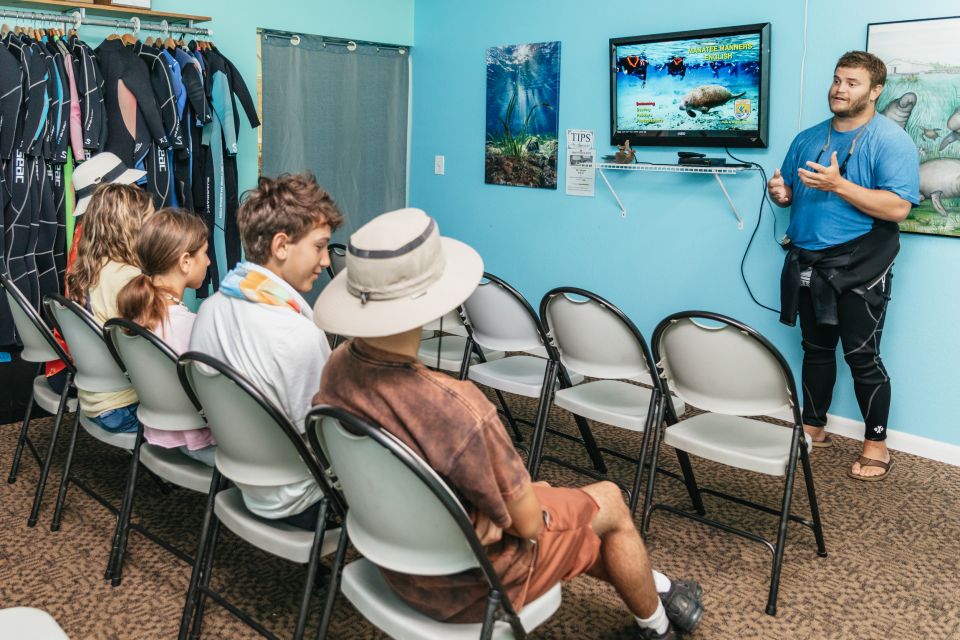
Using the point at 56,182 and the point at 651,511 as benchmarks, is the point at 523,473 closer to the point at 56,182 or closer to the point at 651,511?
the point at 651,511

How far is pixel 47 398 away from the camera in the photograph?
10.0 feet

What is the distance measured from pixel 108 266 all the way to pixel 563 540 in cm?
180

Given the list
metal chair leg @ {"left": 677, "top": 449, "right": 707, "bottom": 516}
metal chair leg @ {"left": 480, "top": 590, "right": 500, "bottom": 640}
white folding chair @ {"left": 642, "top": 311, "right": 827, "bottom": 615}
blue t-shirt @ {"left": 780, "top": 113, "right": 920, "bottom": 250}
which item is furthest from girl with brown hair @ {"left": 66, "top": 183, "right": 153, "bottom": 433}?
blue t-shirt @ {"left": 780, "top": 113, "right": 920, "bottom": 250}

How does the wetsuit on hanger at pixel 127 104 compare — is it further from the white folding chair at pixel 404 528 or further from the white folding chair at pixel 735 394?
the white folding chair at pixel 404 528

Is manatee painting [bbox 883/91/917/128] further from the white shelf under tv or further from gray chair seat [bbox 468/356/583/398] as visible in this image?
gray chair seat [bbox 468/356/583/398]

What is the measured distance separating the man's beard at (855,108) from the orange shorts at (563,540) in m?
2.23

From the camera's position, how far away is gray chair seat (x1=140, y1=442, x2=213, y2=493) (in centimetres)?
229

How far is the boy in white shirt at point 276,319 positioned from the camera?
200cm

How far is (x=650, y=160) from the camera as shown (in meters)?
4.59

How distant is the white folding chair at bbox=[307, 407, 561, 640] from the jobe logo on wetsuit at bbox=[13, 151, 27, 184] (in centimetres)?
289

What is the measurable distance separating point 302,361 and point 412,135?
4140mm

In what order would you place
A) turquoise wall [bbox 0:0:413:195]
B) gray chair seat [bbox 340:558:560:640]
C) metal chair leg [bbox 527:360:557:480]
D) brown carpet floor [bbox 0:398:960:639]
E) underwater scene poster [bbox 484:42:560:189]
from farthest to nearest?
1. underwater scene poster [bbox 484:42:560:189]
2. turquoise wall [bbox 0:0:413:195]
3. metal chair leg [bbox 527:360:557:480]
4. brown carpet floor [bbox 0:398:960:639]
5. gray chair seat [bbox 340:558:560:640]

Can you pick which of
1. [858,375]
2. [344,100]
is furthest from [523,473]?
[344,100]

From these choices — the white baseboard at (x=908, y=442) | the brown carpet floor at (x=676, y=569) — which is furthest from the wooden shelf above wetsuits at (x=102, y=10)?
the white baseboard at (x=908, y=442)
